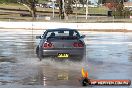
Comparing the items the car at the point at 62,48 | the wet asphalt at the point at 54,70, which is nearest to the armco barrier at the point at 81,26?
the wet asphalt at the point at 54,70

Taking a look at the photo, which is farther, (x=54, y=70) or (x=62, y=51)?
(x=62, y=51)

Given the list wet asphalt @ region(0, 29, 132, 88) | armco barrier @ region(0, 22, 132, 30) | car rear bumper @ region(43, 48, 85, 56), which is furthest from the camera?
armco barrier @ region(0, 22, 132, 30)

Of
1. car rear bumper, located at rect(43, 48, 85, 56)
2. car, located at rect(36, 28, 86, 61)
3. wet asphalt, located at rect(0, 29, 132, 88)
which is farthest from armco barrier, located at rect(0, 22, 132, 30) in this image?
car rear bumper, located at rect(43, 48, 85, 56)

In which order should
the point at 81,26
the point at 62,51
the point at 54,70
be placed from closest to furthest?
1. the point at 54,70
2. the point at 62,51
3. the point at 81,26

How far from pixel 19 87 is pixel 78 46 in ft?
18.5

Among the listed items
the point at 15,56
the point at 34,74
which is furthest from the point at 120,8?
the point at 34,74

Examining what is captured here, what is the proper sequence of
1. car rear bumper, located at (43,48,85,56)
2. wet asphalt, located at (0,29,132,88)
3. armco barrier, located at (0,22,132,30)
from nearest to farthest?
wet asphalt, located at (0,29,132,88)
car rear bumper, located at (43,48,85,56)
armco barrier, located at (0,22,132,30)

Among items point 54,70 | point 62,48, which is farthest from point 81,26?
point 54,70

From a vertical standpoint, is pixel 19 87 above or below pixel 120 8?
above

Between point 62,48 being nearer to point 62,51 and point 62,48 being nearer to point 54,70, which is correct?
point 62,51

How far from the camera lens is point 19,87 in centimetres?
1172

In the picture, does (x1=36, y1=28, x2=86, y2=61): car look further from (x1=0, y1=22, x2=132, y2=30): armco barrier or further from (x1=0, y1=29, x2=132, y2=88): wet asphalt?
(x1=0, y1=22, x2=132, y2=30): armco barrier

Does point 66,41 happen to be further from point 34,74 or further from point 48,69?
point 34,74

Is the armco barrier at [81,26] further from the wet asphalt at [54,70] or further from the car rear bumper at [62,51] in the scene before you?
the car rear bumper at [62,51]
